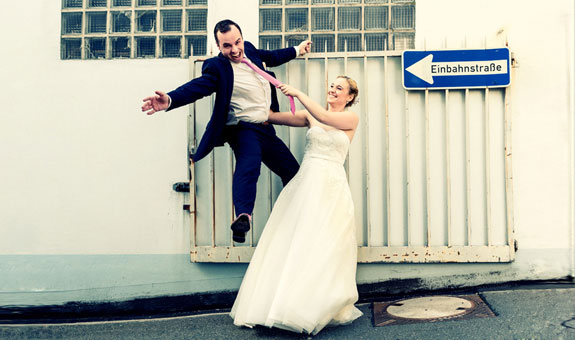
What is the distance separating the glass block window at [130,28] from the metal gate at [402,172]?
0.47 metres

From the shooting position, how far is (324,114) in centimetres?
384

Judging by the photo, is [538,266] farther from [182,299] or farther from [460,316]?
[182,299]

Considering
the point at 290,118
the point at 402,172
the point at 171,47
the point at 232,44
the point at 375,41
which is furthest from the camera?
the point at 171,47

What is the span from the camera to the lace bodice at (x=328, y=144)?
391cm

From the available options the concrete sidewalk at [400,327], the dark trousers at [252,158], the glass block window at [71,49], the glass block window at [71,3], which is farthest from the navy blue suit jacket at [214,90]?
the glass block window at [71,3]

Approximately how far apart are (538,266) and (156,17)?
142 inches

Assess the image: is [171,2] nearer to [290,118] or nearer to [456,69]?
[290,118]

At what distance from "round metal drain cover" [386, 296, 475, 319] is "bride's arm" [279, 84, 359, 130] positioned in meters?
1.31

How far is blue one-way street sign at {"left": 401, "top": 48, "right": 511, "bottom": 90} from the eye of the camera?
4137mm

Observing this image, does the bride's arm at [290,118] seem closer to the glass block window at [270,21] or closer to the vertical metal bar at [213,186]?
the vertical metal bar at [213,186]

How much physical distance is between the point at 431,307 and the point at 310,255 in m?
1.01

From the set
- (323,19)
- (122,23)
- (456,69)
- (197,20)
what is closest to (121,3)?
(122,23)

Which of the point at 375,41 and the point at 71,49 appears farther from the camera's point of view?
the point at 71,49

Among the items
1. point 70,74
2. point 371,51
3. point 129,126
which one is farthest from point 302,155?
point 70,74
